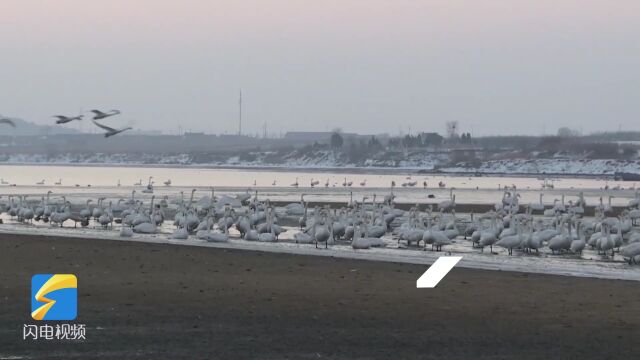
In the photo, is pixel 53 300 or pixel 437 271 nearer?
pixel 53 300

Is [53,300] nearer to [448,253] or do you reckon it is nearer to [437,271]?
[437,271]

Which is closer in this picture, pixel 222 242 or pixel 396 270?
pixel 396 270

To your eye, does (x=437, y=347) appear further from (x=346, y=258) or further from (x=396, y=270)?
(x=346, y=258)

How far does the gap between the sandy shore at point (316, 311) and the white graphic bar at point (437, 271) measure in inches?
10.6

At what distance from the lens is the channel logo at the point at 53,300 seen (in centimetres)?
Answer: 1426

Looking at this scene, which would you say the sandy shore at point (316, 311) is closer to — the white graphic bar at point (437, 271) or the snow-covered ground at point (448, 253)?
the white graphic bar at point (437, 271)

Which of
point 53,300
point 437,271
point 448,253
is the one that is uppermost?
point 53,300

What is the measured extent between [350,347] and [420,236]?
17780 mm

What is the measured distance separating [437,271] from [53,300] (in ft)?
34.1

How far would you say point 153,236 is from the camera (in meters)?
33.8

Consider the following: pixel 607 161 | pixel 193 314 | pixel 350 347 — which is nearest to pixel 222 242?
pixel 193 314

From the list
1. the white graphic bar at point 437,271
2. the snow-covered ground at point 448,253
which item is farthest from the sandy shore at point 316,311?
the snow-covered ground at point 448,253

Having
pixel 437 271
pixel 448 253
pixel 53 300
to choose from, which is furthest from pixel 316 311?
pixel 448 253

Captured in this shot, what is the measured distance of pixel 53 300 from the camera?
14.3 meters
